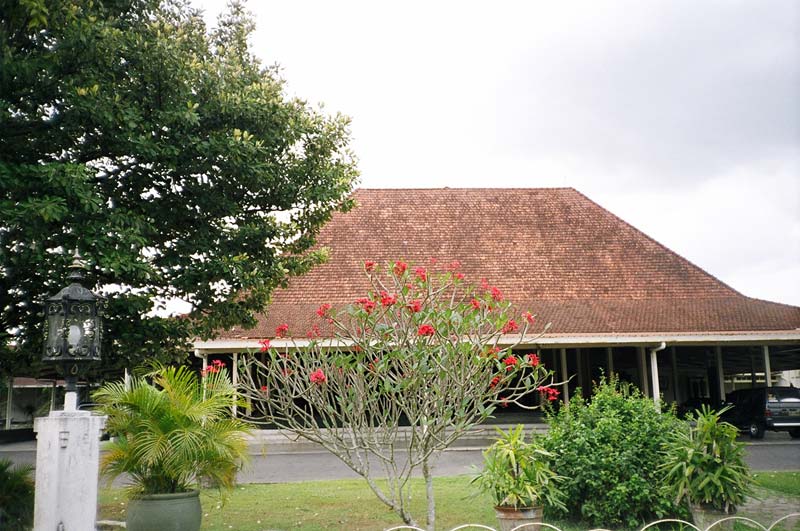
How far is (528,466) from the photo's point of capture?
7078 mm

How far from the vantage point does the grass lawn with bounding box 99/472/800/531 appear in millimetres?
8086

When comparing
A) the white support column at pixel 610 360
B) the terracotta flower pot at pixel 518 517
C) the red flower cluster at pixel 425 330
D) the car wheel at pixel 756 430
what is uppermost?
the red flower cluster at pixel 425 330

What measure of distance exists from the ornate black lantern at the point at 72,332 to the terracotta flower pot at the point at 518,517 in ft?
13.9

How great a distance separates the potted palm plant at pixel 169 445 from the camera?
7.09m

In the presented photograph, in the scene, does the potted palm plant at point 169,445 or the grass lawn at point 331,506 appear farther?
the grass lawn at point 331,506

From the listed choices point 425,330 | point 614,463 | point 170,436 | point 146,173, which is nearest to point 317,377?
point 425,330

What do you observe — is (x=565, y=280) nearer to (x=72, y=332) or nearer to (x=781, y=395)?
(x=781, y=395)

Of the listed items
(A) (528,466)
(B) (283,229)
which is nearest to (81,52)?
(B) (283,229)

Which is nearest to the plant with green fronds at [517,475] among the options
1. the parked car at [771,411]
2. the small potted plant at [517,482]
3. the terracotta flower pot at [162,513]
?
the small potted plant at [517,482]

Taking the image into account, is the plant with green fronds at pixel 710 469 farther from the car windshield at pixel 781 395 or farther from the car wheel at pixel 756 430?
the car wheel at pixel 756 430

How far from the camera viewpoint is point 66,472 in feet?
21.3

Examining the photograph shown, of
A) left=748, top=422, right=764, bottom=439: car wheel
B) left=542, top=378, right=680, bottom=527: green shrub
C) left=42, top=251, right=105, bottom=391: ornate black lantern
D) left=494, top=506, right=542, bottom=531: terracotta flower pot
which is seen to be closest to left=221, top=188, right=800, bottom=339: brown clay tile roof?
left=748, top=422, right=764, bottom=439: car wheel

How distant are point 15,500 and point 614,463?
6.41 m

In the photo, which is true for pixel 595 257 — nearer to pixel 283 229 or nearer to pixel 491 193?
pixel 491 193
